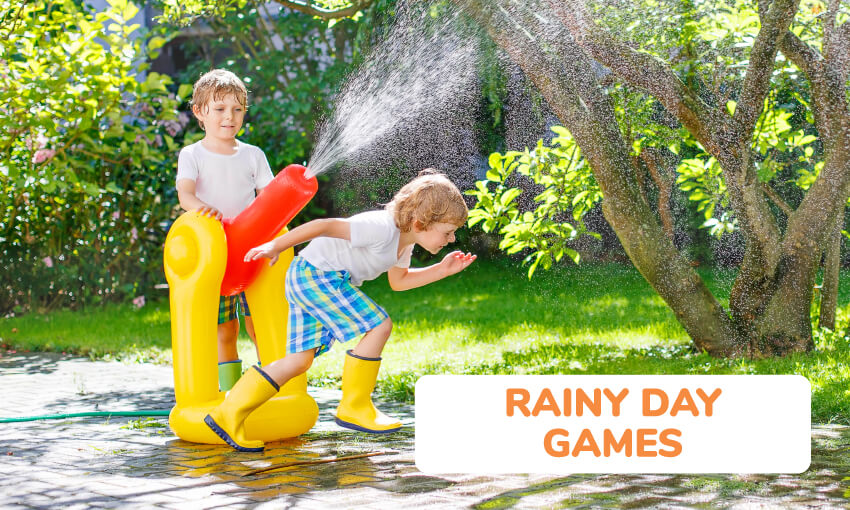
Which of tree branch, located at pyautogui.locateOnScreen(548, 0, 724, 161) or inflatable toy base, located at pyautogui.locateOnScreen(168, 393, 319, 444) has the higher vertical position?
tree branch, located at pyautogui.locateOnScreen(548, 0, 724, 161)

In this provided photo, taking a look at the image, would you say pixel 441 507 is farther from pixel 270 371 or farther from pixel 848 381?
pixel 848 381

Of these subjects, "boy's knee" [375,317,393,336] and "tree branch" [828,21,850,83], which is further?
"tree branch" [828,21,850,83]

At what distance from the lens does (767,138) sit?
20.2 ft

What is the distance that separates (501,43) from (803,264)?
84.4 inches

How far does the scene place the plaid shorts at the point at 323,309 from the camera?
11.9 feet

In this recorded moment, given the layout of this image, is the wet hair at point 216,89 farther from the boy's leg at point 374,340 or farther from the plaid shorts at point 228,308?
the boy's leg at point 374,340

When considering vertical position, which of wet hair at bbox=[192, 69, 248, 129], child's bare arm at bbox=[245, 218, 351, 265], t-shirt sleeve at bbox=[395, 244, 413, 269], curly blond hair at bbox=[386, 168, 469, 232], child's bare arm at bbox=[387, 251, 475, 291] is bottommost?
child's bare arm at bbox=[387, 251, 475, 291]

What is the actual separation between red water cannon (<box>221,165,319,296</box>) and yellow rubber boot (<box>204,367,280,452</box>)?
0.51 metres

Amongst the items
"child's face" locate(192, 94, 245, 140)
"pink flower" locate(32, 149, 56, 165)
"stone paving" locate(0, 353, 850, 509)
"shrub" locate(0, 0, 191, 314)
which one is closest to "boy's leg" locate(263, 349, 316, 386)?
"stone paving" locate(0, 353, 850, 509)

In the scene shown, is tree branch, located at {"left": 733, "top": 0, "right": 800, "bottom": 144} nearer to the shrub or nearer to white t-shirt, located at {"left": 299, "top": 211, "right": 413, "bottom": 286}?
white t-shirt, located at {"left": 299, "top": 211, "right": 413, "bottom": 286}

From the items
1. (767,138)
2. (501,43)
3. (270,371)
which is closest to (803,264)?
(767,138)

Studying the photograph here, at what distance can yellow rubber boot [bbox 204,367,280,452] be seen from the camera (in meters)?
3.62

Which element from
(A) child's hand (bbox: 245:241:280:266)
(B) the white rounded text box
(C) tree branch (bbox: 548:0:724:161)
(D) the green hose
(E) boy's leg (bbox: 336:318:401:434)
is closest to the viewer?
(B) the white rounded text box

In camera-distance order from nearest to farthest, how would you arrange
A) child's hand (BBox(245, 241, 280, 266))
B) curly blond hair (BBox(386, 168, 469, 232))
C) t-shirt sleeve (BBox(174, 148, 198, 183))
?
child's hand (BBox(245, 241, 280, 266)) → curly blond hair (BBox(386, 168, 469, 232)) → t-shirt sleeve (BBox(174, 148, 198, 183))
